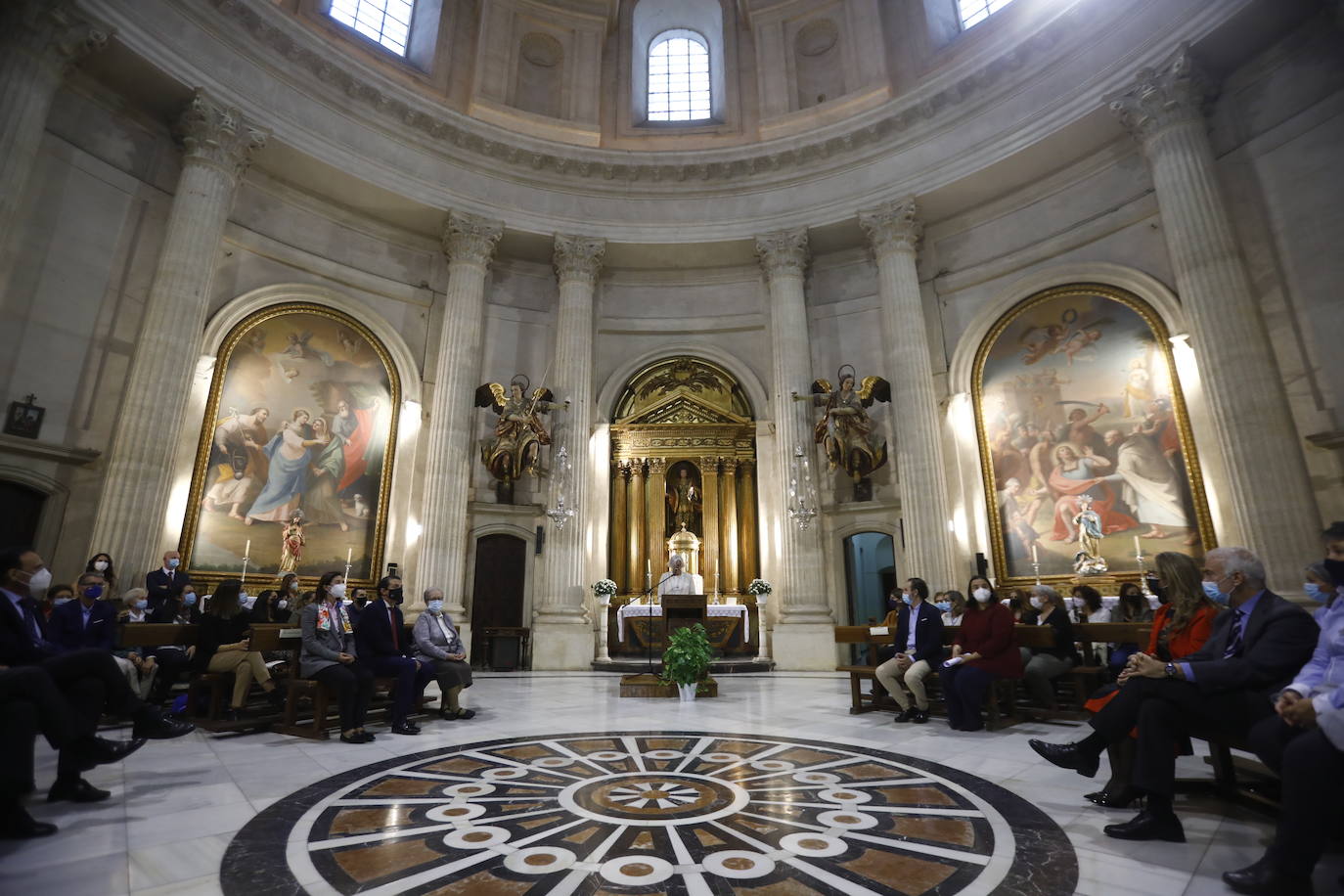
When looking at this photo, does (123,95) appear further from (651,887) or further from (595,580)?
(651,887)

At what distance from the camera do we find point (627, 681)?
8.24 meters

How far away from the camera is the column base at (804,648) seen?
12094mm

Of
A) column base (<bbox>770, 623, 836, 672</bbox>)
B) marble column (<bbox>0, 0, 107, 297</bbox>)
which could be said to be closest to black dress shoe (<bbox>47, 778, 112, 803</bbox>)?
marble column (<bbox>0, 0, 107, 297</bbox>)

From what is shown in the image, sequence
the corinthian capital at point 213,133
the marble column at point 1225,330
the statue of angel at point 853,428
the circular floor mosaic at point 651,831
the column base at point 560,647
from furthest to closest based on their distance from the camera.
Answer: the statue of angel at point 853,428 → the column base at point 560,647 → the corinthian capital at point 213,133 → the marble column at point 1225,330 → the circular floor mosaic at point 651,831

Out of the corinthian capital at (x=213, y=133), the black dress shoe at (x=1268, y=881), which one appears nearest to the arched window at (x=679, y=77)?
the corinthian capital at (x=213, y=133)

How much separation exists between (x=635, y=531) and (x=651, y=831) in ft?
37.5

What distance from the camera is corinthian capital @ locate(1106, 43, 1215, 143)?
33.5ft

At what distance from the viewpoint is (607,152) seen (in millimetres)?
14758

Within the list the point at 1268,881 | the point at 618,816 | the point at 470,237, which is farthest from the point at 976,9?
the point at 618,816

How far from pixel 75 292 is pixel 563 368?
7.69m

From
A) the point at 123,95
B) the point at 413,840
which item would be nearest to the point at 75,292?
the point at 123,95

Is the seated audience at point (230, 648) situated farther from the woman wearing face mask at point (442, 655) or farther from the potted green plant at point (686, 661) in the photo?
the potted green plant at point (686, 661)

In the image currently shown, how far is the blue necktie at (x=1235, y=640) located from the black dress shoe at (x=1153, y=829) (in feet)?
2.57

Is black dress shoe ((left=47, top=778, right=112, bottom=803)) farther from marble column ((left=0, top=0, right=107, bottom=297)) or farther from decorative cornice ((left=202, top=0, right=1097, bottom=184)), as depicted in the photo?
decorative cornice ((left=202, top=0, right=1097, bottom=184))
